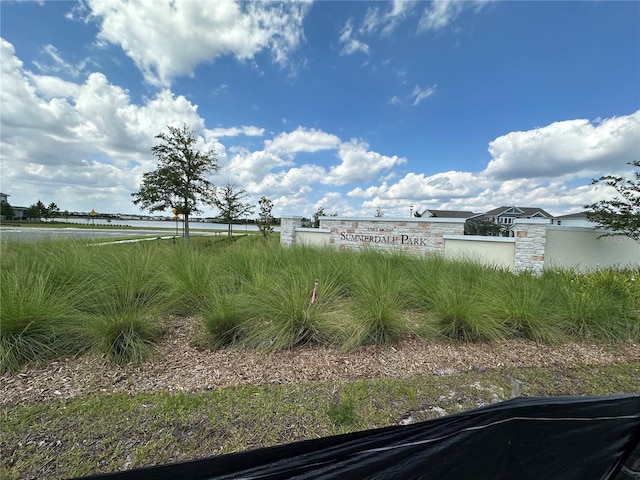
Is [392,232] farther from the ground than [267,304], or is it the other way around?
[392,232]

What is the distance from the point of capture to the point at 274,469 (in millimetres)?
1311

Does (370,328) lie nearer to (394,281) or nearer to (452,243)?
(394,281)

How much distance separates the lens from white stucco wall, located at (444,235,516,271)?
7586 millimetres

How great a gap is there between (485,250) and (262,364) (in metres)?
7.26

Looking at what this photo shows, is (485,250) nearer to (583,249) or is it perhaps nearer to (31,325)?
(583,249)

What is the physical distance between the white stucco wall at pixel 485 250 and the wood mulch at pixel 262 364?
150 inches

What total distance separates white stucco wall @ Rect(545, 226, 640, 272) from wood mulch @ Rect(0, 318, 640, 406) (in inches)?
152

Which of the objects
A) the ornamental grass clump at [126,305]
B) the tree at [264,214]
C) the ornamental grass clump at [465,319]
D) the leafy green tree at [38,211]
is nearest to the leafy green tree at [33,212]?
the leafy green tree at [38,211]

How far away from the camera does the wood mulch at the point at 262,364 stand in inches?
103

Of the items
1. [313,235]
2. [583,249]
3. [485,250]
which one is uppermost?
[313,235]

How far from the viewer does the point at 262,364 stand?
10.2 ft

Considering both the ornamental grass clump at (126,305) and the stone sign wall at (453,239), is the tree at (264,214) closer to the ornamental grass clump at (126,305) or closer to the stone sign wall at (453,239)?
the stone sign wall at (453,239)

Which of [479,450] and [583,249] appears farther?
[583,249]

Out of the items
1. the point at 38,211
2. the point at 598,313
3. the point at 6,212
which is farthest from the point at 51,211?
the point at 598,313
